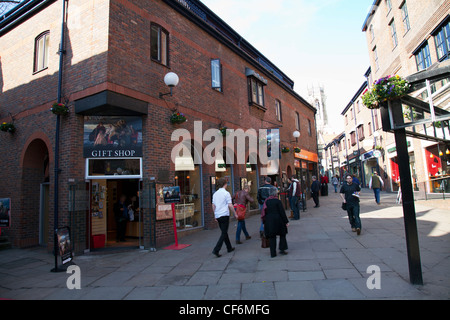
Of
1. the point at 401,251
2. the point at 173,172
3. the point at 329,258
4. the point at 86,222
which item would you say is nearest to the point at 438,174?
the point at 401,251

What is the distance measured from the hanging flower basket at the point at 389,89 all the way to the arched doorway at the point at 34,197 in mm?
10027

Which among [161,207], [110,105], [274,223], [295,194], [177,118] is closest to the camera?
[274,223]

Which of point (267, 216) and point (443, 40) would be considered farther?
point (443, 40)

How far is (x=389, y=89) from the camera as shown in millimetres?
4734

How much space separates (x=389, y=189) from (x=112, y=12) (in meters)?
23.9

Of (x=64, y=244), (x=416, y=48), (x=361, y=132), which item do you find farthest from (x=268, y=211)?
(x=361, y=132)

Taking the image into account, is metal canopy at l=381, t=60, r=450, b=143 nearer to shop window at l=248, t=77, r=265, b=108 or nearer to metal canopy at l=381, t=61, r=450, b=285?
metal canopy at l=381, t=61, r=450, b=285

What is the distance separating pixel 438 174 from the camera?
45.6ft

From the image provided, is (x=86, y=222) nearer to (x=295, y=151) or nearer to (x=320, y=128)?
(x=295, y=151)

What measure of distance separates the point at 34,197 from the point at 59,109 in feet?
12.3

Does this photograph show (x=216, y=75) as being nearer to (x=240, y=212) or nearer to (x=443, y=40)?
(x=240, y=212)

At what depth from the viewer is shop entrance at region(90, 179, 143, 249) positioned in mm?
8547

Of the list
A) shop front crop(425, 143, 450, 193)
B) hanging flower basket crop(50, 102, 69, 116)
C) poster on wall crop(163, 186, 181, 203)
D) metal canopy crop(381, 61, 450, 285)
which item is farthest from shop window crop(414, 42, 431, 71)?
hanging flower basket crop(50, 102, 69, 116)

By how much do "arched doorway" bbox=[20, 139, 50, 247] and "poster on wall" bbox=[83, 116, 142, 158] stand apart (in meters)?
2.66
